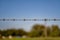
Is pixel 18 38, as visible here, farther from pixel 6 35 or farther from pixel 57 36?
pixel 57 36

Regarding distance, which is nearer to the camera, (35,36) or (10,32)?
(10,32)

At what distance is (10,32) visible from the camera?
10.3ft

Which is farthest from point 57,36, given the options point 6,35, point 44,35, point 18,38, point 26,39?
point 6,35

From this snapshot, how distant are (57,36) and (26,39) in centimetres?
86

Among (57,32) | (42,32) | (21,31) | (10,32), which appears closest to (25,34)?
(21,31)

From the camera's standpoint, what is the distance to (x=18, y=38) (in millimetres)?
3246

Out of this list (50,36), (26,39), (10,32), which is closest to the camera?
(10,32)

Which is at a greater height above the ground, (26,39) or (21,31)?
(21,31)

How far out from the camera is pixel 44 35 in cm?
382

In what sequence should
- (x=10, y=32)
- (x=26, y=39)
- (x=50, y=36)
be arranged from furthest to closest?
1. (x=50, y=36)
2. (x=26, y=39)
3. (x=10, y=32)

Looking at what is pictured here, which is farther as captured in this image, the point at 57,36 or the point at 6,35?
the point at 57,36

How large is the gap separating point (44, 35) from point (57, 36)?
382 millimetres

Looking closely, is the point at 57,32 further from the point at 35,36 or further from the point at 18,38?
the point at 18,38

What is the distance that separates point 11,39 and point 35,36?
24.8 inches
